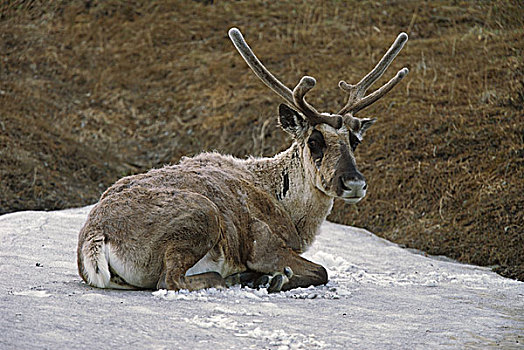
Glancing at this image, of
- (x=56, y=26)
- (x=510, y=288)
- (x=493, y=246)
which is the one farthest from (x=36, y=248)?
(x=56, y=26)

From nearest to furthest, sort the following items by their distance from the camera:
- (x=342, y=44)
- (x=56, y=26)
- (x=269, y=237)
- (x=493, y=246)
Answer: (x=269, y=237)
(x=493, y=246)
(x=342, y=44)
(x=56, y=26)

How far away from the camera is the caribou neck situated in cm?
673

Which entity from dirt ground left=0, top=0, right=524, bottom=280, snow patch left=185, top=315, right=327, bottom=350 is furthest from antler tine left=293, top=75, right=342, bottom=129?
dirt ground left=0, top=0, right=524, bottom=280

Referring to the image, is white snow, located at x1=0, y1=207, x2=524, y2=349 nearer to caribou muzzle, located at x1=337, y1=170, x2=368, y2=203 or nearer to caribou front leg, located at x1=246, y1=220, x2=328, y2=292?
caribou front leg, located at x1=246, y1=220, x2=328, y2=292

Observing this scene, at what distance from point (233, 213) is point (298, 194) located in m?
0.93

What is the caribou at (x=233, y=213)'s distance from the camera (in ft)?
17.7

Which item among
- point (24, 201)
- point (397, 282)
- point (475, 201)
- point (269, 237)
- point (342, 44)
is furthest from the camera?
point (342, 44)

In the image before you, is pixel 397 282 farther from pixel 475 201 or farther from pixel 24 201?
pixel 24 201

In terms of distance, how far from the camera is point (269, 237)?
6.21 metres

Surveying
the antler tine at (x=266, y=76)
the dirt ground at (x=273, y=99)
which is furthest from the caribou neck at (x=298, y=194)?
the dirt ground at (x=273, y=99)

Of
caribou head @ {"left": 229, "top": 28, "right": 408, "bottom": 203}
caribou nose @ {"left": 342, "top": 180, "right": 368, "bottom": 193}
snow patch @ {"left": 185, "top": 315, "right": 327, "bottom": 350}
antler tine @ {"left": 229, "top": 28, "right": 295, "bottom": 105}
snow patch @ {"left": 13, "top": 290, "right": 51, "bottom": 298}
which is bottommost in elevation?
snow patch @ {"left": 13, "top": 290, "right": 51, "bottom": 298}

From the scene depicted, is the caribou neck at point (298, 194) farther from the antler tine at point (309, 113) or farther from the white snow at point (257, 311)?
the white snow at point (257, 311)

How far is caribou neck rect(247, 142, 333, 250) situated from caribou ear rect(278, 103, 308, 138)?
190mm

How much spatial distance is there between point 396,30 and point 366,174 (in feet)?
21.2
